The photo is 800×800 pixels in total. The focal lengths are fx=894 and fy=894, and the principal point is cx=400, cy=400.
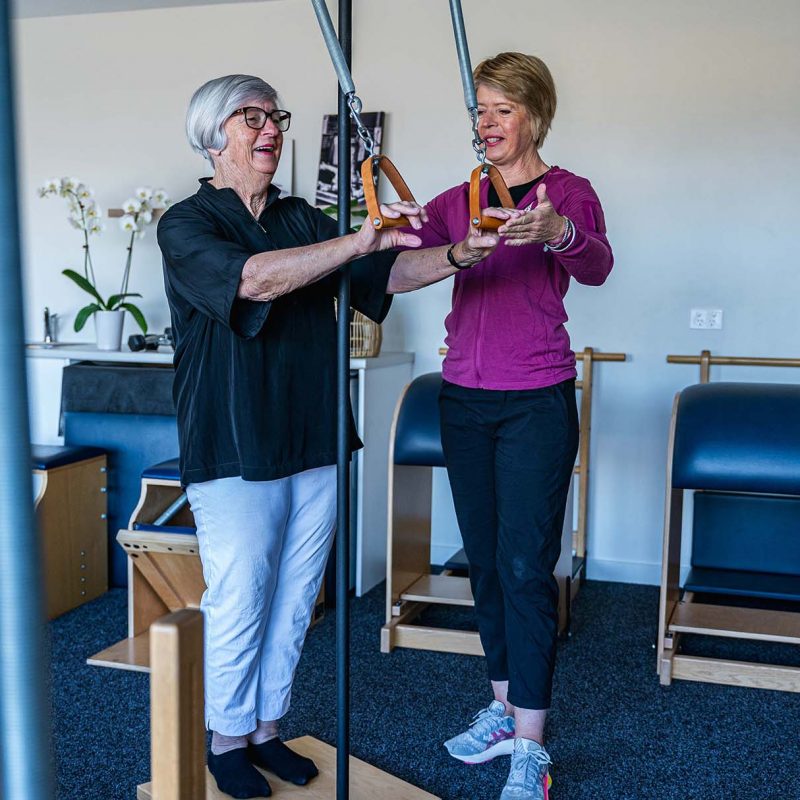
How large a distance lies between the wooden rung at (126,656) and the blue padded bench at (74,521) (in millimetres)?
459

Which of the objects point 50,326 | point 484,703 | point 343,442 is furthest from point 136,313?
point 343,442

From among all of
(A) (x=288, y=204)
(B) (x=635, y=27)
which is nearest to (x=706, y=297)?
(B) (x=635, y=27)

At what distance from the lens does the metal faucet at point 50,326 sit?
452 centimetres

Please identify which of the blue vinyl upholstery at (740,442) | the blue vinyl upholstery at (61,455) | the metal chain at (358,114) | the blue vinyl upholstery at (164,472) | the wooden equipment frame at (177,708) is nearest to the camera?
the wooden equipment frame at (177,708)

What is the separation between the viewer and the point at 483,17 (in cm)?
382

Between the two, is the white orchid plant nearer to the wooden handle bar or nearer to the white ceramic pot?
the white ceramic pot

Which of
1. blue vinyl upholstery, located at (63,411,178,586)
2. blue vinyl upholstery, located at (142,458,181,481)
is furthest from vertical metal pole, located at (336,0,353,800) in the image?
blue vinyl upholstery, located at (63,411,178,586)

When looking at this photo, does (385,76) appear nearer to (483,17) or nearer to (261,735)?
(483,17)

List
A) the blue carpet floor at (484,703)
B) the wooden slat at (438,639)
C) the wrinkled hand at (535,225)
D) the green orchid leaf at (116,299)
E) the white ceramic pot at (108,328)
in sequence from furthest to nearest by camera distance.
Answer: the green orchid leaf at (116,299), the white ceramic pot at (108,328), the wooden slat at (438,639), the blue carpet floor at (484,703), the wrinkled hand at (535,225)

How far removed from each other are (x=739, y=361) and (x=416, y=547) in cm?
150

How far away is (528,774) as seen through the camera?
1943mm

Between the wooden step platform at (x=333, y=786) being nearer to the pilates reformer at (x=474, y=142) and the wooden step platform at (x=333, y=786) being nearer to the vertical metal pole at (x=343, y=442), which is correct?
the vertical metal pole at (x=343, y=442)

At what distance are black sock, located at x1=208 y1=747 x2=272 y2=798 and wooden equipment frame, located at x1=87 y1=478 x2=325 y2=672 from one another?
968 mm

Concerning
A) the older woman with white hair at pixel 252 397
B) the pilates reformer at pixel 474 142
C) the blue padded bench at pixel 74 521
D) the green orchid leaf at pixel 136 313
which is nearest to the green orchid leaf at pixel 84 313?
the green orchid leaf at pixel 136 313
